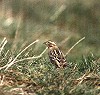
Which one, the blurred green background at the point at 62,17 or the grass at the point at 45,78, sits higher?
the blurred green background at the point at 62,17

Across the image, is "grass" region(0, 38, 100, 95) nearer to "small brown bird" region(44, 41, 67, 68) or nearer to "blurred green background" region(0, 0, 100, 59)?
"small brown bird" region(44, 41, 67, 68)

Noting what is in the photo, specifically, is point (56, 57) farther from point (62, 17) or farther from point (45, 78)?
point (62, 17)

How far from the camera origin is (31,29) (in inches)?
648

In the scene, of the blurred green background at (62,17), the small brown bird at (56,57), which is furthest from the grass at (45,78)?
the blurred green background at (62,17)

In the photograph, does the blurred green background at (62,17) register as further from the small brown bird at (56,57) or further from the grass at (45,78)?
the grass at (45,78)

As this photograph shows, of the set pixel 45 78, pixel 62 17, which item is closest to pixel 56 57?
pixel 45 78

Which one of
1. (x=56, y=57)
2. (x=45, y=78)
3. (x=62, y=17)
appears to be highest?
(x=62, y=17)

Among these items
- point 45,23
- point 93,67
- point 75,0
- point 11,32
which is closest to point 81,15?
point 75,0

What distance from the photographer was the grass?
7.27 m

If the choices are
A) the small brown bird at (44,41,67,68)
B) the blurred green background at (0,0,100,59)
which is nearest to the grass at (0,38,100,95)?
the small brown bird at (44,41,67,68)

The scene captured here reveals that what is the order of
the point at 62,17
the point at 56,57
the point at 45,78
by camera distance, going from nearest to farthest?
1. the point at 45,78
2. the point at 56,57
3. the point at 62,17

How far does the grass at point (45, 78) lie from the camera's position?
727 cm

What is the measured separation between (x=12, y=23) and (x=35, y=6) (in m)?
3.25

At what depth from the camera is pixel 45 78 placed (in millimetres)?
7535
